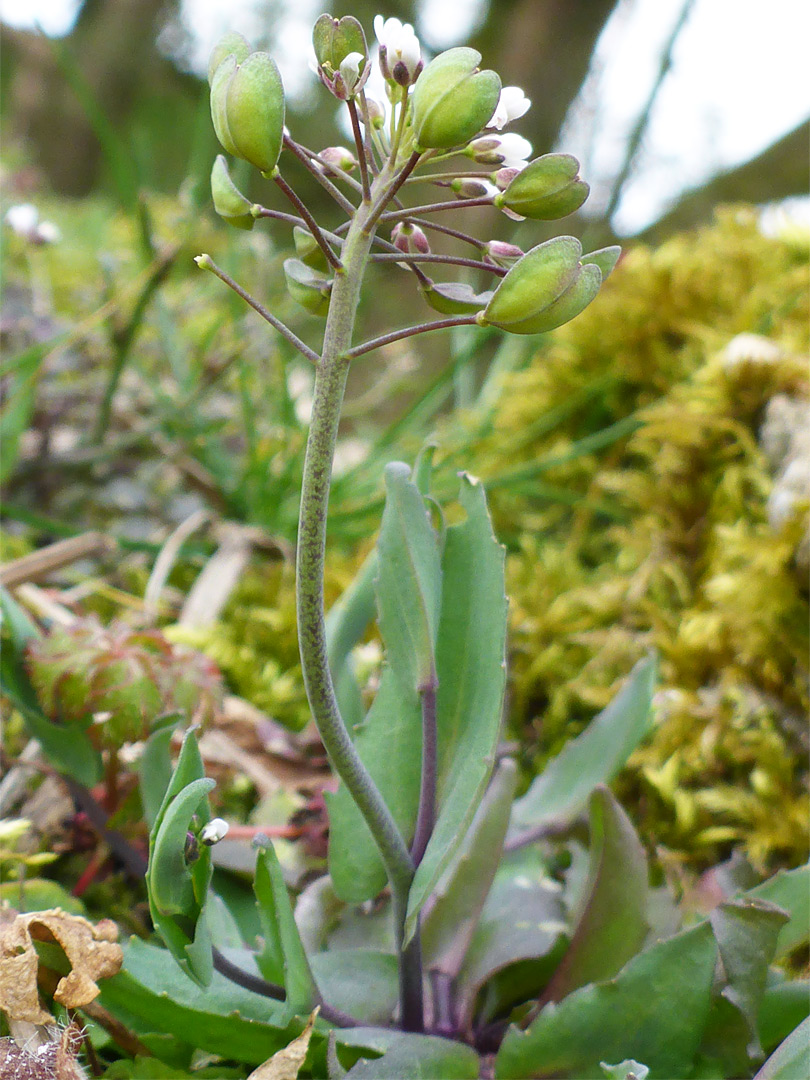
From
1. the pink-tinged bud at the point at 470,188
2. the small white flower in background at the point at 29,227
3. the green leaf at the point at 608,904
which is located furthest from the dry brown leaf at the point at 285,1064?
the small white flower in background at the point at 29,227

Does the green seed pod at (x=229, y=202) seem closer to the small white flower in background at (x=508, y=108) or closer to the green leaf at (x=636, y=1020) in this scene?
the small white flower in background at (x=508, y=108)

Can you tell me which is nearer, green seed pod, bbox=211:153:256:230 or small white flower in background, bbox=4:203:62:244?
green seed pod, bbox=211:153:256:230

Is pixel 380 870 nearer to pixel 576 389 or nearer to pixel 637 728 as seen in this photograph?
pixel 637 728

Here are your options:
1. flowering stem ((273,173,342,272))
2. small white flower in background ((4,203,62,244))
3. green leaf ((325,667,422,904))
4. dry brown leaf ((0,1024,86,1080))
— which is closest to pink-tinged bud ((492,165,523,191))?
flowering stem ((273,173,342,272))

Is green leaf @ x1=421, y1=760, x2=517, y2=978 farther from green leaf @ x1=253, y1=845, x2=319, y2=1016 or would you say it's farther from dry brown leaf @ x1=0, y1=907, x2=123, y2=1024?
dry brown leaf @ x1=0, y1=907, x2=123, y2=1024

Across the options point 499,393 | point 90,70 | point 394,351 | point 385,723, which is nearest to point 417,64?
point 385,723

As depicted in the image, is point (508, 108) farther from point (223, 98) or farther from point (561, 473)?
point (561, 473)

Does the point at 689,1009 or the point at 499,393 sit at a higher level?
the point at 499,393
